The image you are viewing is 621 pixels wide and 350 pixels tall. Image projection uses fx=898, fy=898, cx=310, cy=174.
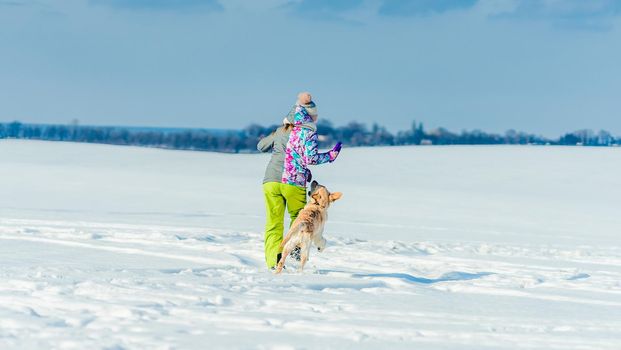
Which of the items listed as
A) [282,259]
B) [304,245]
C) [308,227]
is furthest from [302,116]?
[282,259]

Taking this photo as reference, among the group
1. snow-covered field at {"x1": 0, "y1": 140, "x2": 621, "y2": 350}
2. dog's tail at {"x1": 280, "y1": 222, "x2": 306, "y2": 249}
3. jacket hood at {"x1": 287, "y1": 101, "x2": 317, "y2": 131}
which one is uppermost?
jacket hood at {"x1": 287, "y1": 101, "x2": 317, "y2": 131}

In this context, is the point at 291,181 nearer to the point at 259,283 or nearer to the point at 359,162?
the point at 259,283

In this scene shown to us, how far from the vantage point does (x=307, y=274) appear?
8.88m

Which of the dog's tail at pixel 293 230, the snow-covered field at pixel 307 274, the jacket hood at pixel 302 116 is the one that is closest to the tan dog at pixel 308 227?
the dog's tail at pixel 293 230

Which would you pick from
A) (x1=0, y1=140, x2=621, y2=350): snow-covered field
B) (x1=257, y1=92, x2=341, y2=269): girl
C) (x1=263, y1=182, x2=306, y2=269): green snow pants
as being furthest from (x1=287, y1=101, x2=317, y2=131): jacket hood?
(x1=0, y1=140, x2=621, y2=350): snow-covered field

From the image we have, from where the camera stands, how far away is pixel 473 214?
68.7ft

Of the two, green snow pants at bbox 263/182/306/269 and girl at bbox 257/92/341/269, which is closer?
girl at bbox 257/92/341/269

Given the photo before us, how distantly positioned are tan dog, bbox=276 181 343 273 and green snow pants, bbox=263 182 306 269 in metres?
0.34

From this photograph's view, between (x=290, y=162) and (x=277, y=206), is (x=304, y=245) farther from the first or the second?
(x=290, y=162)

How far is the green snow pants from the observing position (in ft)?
30.5

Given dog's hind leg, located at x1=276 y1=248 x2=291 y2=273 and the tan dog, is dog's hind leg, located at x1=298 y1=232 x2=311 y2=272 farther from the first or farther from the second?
dog's hind leg, located at x1=276 y1=248 x2=291 y2=273

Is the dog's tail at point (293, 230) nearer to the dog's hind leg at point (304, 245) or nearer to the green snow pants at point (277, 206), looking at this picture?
the dog's hind leg at point (304, 245)

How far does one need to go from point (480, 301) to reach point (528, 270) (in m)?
2.99

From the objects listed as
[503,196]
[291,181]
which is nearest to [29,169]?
[503,196]
